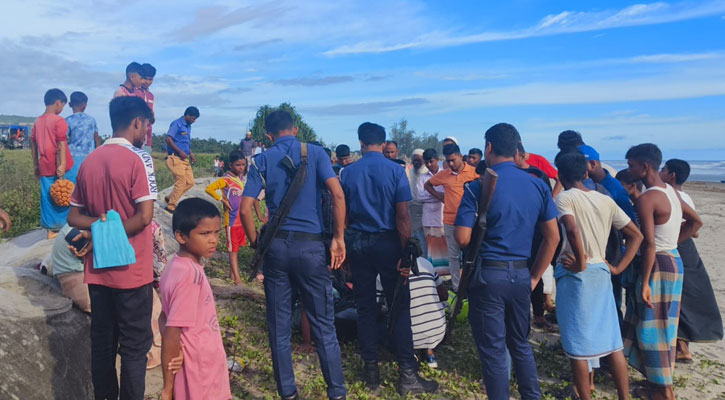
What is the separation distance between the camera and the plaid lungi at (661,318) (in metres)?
4.20

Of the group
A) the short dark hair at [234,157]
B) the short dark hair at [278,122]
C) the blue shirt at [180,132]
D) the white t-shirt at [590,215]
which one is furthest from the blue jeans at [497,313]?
the blue shirt at [180,132]

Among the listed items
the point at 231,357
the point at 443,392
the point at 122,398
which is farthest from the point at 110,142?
Result: the point at 443,392

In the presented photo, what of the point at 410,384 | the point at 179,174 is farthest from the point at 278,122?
the point at 179,174

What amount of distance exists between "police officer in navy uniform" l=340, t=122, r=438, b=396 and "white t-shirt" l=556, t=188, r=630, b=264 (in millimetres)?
1251

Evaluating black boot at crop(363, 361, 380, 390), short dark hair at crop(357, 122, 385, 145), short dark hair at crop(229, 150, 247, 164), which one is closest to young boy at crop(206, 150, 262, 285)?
short dark hair at crop(229, 150, 247, 164)

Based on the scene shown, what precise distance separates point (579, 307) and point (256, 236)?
2448 mm

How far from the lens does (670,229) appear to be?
4215 mm

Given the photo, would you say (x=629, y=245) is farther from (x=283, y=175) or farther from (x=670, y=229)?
(x=283, y=175)

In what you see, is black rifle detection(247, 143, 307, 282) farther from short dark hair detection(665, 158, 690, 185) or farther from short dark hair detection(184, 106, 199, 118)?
short dark hair detection(184, 106, 199, 118)

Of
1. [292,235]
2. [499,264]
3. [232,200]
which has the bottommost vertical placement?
[499,264]

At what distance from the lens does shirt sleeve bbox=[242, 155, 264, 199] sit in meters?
4.01

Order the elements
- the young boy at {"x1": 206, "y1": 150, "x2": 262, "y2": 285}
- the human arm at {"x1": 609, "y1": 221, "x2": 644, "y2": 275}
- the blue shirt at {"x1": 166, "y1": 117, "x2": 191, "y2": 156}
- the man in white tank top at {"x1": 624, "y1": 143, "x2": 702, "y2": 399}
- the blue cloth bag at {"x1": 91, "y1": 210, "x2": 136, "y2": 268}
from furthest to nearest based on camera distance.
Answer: the blue shirt at {"x1": 166, "y1": 117, "x2": 191, "y2": 156} < the young boy at {"x1": 206, "y1": 150, "x2": 262, "y2": 285} < the man in white tank top at {"x1": 624, "y1": 143, "x2": 702, "y2": 399} < the human arm at {"x1": 609, "y1": 221, "x2": 644, "y2": 275} < the blue cloth bag at {"x1": 91, "y1": 210, "x2": 136, "y2": 268}

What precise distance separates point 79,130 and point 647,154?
6754mm

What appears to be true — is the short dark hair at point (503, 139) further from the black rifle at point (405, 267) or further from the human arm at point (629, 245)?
the human arm at point (629, 245)
